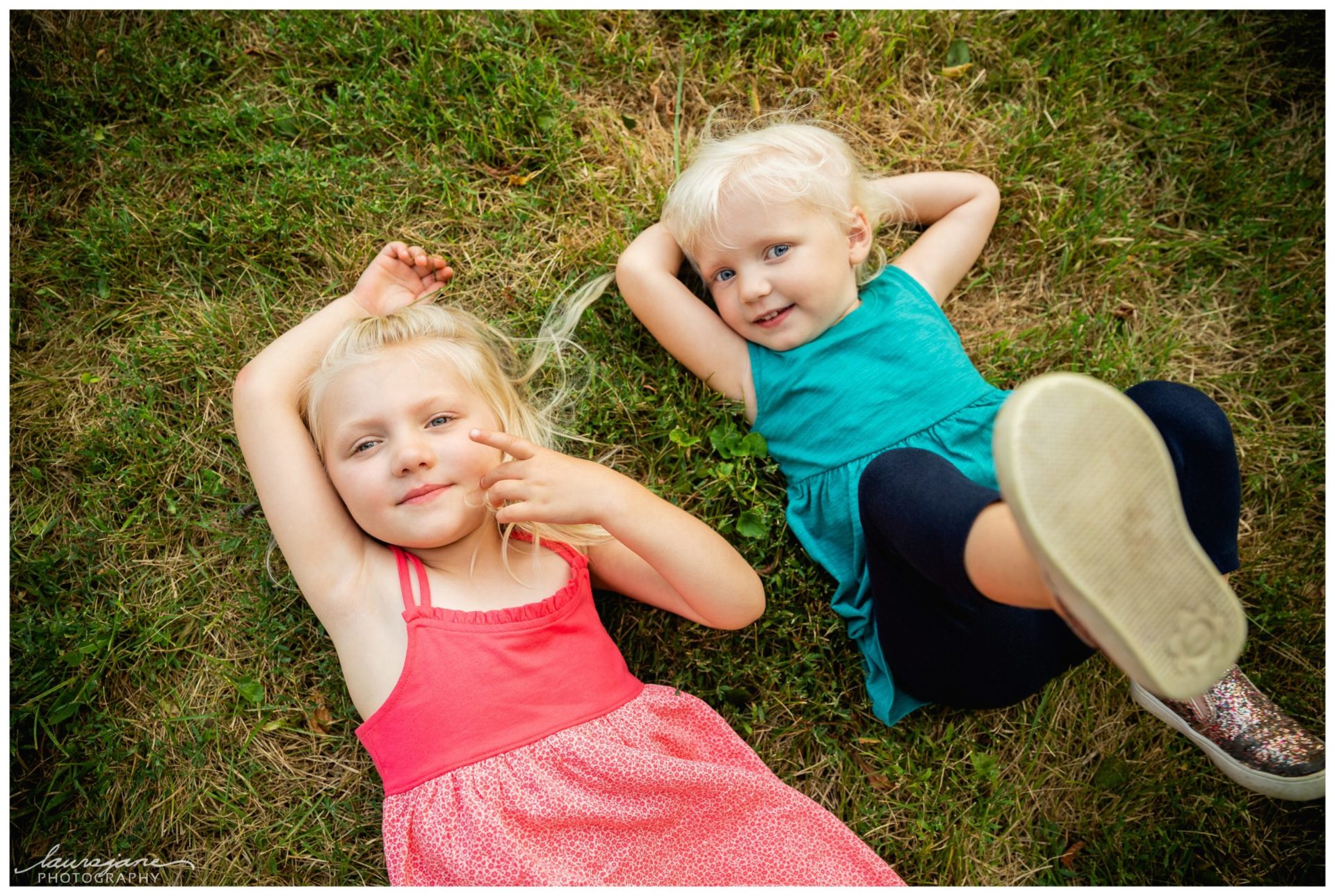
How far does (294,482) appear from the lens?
87.0 inches

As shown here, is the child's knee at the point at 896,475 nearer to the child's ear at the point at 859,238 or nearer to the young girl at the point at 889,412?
the young girl at the point at 889,412

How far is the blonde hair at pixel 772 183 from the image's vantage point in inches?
94.7

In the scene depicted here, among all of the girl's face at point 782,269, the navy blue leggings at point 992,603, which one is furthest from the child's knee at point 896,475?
the girl's face at point 782,269

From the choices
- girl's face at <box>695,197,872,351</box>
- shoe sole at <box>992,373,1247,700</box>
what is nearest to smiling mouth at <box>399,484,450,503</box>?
girl's face at <box>695,197,872,351</box>

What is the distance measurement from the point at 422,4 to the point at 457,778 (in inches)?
97.5

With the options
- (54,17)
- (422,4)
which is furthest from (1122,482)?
(54,17)

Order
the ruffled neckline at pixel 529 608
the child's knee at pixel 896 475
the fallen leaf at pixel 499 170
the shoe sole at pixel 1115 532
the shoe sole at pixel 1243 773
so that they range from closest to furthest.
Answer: the shoe sole at pixel 1115 532 → the child's knee at pixel 896 475 → the ruffled neckline at pixel 529 608 → the shoe sole at pixel 1243 773 → the fallen leaf at pixel 499 170

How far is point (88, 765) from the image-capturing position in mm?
2510

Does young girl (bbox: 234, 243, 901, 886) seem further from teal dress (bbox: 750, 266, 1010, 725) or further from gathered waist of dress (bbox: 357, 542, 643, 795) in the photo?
teal dress (bbox: 750, 266, 1010, 725)

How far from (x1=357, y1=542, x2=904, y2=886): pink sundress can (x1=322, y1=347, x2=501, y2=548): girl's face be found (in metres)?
0.20

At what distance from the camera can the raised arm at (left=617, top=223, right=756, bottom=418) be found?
2.58m

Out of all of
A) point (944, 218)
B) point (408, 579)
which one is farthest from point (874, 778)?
point (944, 218)

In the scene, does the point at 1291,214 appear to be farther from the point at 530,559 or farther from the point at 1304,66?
the point at 530,559

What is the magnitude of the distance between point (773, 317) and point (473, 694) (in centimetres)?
138
